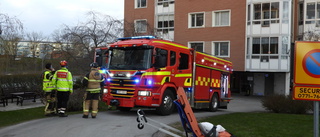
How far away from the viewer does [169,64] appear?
11617 millimetres

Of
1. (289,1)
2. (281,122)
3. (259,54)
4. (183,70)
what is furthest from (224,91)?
(289,1)

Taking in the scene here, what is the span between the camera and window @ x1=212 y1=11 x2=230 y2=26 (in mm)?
31275

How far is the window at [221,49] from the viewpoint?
103ft

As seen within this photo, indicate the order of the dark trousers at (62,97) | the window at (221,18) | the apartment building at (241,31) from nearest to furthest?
the dark trousers at (62,97)
the apartment building at (241,31)
the window at (221,18)

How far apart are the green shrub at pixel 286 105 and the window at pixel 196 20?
18.2 m

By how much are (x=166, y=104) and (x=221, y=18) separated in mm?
21691

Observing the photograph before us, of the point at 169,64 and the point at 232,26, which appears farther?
the point at 232,26

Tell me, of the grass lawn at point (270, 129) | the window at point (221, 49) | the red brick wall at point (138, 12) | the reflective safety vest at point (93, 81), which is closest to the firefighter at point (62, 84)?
the reflective safety vest at point (93, 81)

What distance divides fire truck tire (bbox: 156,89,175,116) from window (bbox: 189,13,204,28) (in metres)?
21.9

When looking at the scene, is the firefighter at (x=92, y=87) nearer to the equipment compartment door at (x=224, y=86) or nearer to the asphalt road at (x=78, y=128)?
the asphalt road at (x=78, y=128)

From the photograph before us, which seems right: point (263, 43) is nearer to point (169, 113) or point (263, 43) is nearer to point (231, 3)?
point (231, 3)

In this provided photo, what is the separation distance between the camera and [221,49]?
3159 centimetres

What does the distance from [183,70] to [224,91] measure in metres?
5.45

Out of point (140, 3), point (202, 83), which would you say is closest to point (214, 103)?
point (202, 83)
